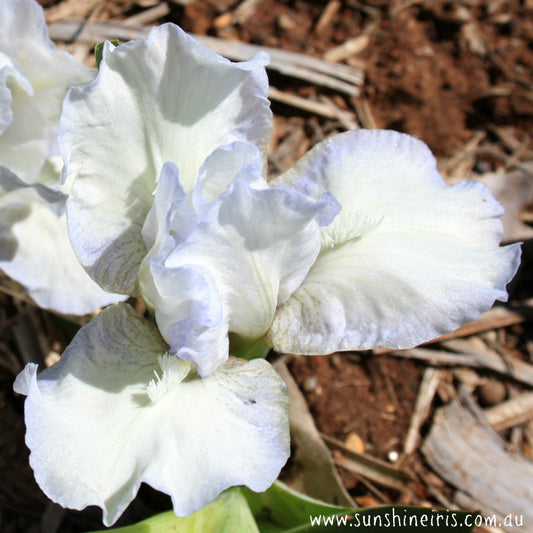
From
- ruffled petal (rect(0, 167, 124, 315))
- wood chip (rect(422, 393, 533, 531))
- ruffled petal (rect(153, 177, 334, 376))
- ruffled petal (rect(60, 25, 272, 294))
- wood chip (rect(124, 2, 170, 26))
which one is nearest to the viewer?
ruffled petal (rect(153, 177, 334, 376))

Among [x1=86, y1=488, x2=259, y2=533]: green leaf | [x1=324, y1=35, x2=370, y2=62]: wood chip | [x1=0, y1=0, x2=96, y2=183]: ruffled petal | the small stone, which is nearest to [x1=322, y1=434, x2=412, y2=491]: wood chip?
the small stone

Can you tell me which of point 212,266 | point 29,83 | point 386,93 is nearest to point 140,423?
point 212,266

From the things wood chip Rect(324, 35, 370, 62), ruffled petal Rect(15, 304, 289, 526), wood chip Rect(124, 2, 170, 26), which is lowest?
ruffled petal Rect(15, 304, 289, 526)

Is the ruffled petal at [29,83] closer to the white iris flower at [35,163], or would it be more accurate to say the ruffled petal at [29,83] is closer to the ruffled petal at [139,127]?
the white iris flower at [35,163]

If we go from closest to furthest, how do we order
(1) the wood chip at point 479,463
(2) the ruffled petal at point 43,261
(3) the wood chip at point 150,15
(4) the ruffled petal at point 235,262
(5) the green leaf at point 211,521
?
1. (4) the ruffled petal at point 235,262
2. (5) the green leaf at point 211,521
3. (2) the ruffled petal at point 43,261
4. (1) the wood chip at point 479,463
5. (3) the wood chip at point 150,15

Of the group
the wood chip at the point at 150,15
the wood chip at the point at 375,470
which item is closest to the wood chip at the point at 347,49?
the wood chip at the point at 150,15

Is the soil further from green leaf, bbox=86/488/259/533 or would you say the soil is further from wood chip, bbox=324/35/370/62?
green leaf, bbox=86/488/259/533

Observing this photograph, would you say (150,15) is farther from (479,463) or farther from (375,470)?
(479,463)
